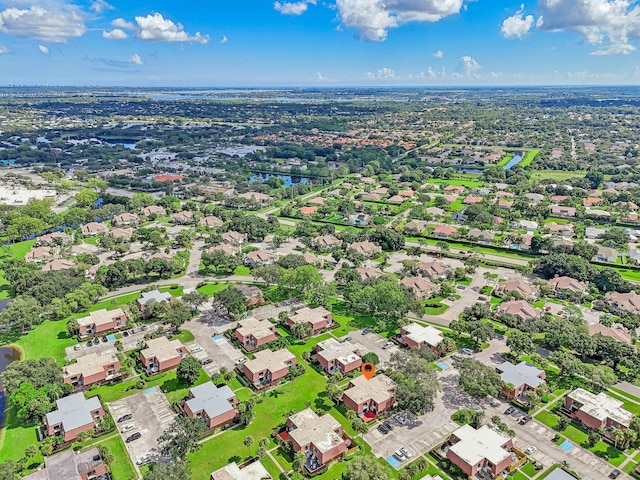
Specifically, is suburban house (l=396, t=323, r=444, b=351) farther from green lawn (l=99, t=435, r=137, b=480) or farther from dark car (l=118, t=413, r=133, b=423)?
green lawn (l=99, t=435, r=137, b=480)

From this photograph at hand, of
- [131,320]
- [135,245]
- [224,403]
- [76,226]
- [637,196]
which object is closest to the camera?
[224,403]

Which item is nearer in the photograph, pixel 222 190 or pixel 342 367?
pixel 342 367

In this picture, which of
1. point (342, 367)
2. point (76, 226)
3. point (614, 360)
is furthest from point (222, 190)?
point (614, 360)

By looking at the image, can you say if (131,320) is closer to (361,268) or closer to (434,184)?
(361,268)

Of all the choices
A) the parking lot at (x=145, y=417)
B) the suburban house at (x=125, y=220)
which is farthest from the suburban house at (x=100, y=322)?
the suburban house at (x=125, y=220)

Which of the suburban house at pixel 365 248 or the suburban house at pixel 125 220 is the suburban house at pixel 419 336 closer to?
the suburban house at pixel 365 248

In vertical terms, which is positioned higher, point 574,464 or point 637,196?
point 637,196

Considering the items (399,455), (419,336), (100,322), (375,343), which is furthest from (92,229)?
(399,455)
